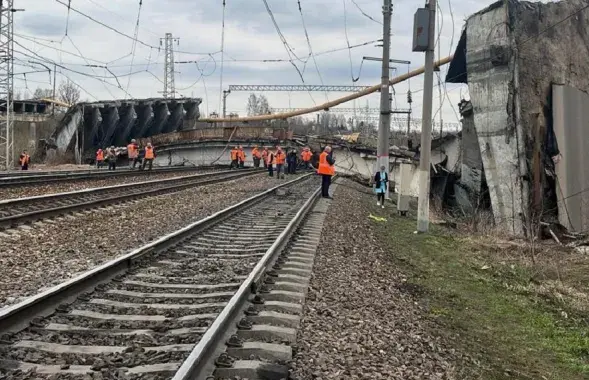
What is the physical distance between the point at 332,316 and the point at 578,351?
2.44 meters

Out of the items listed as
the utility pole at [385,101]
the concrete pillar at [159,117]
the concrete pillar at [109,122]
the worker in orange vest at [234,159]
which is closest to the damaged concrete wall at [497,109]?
the utility pole at [385,101]

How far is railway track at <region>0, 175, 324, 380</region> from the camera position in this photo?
13.8 feet

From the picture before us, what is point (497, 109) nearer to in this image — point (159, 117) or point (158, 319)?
point (158, 319)

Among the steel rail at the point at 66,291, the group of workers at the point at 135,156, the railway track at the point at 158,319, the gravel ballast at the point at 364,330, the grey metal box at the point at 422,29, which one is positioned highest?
the grey metal box at the point at 422,29

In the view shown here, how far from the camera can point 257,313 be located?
18.9 feet

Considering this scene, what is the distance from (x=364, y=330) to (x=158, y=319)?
5.89 feet

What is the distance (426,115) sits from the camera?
1431cm

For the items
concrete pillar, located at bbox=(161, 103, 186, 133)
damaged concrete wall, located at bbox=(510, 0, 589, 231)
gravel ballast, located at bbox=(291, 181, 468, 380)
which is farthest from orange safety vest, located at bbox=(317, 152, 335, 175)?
concrete pillar, located at bbox=(161, 103, 186, 133)

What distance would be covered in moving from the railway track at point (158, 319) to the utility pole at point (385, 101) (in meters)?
14.8

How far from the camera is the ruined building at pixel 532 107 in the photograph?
18141 mm

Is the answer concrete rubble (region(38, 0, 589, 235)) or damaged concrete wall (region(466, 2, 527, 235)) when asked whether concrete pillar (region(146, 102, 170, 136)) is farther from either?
damaged concrete wall (region(466, 2, 527, 235))

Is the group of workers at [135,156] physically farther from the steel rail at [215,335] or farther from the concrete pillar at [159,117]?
the steel rail at [215,335]

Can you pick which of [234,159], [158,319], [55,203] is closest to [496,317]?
[158,319]

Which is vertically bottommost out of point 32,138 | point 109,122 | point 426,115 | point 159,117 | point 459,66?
point 32,138
